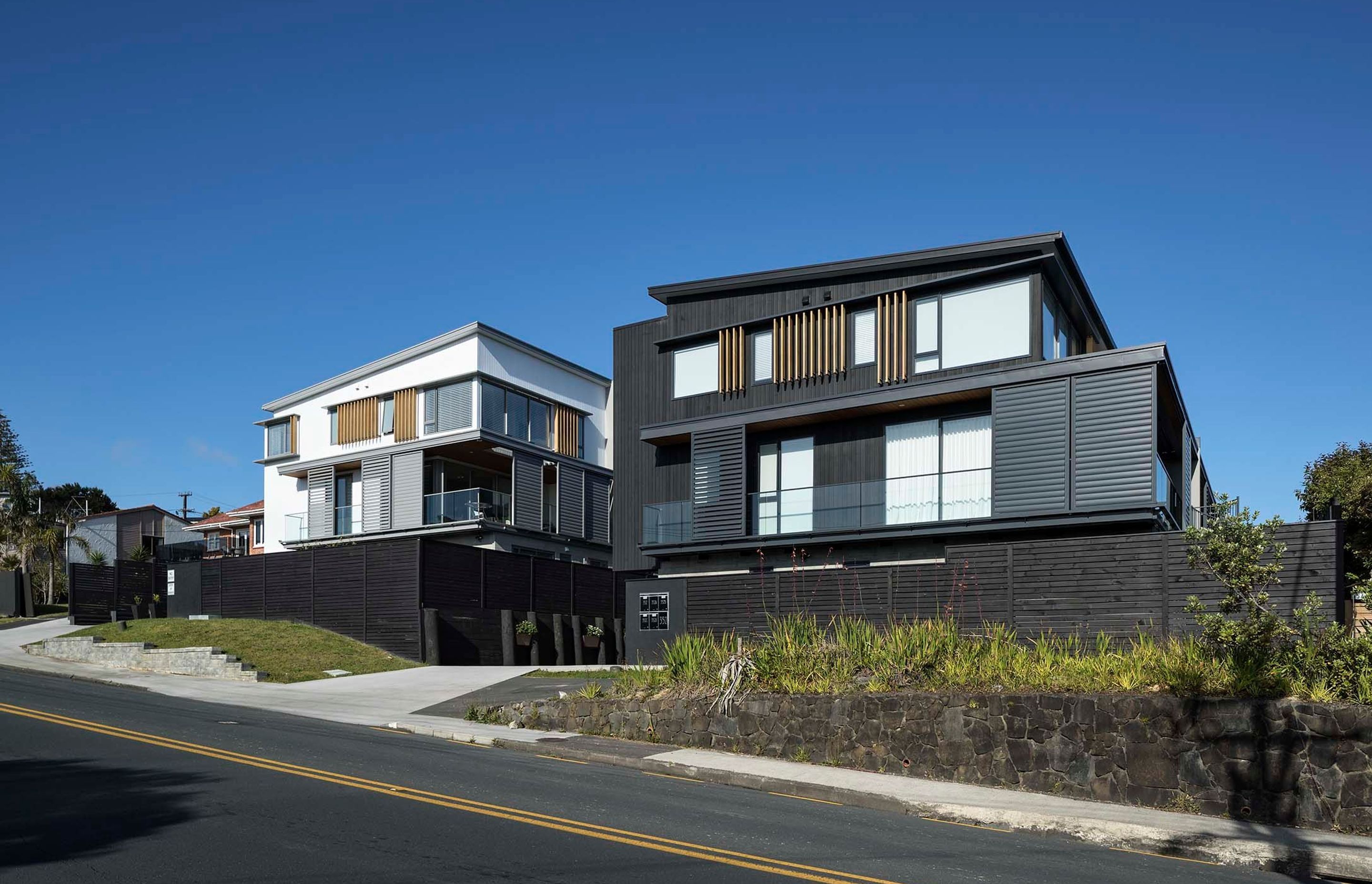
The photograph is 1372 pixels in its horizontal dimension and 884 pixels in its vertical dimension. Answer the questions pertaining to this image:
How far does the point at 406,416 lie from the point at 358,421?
3.20 meters

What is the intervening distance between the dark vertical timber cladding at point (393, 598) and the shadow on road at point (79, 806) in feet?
61.3

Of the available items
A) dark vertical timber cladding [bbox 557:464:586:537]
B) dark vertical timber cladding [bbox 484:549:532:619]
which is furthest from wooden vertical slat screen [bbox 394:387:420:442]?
dark vertical timber cladding [bbox 484:549:532:619]

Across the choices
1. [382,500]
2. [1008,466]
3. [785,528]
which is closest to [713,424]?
[785,528]

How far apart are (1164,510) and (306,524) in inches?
1366

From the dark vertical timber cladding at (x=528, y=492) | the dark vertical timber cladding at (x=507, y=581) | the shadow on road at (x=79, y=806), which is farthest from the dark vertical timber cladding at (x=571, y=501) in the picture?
the shadow on road at (x=79, y=806)

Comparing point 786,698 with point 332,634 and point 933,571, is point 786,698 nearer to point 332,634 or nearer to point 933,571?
point 933,571

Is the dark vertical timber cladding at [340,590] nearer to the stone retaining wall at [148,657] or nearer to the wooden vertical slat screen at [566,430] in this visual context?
the stone retaining wall at [148,657]

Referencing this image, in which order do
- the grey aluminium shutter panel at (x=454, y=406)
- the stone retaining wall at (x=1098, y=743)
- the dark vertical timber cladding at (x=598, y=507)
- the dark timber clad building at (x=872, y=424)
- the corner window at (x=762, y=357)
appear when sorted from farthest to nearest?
the dark vertical timber cladding at (x=598, y=507) → the grey aluminium shutter panel at (x=454, y=406) → the corner window at (x=762, y=357) → the dark timber clad building at (x=872, y=424) → the stone retaining wall at (x=1098, y=743)

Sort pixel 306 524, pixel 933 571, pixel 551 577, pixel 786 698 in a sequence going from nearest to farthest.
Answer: pixel 786 698 → pixel 933 571 → pixel 551 577 → pixel 306 524

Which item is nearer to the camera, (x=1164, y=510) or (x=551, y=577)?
(x=1164, y=510)

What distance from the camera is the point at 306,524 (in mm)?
47812

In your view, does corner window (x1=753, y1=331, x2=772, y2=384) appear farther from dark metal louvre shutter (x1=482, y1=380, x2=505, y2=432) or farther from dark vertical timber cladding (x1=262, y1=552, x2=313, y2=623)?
dark vertical timber cladding (x1=262, y1=552, x2=313, y2=623)

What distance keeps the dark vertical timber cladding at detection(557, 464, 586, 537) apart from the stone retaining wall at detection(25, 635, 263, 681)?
697 inches

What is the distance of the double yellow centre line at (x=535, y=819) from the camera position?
30.0ft
